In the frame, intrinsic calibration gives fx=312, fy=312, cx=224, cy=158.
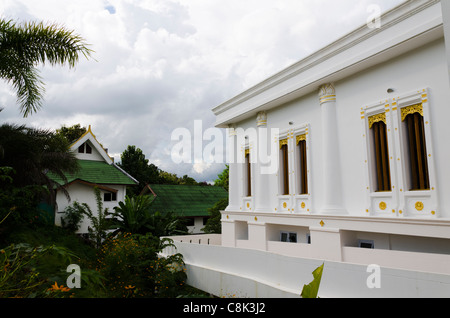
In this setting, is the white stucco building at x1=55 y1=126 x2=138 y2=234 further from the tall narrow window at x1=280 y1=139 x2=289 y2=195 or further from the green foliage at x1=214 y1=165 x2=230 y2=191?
the green foliage at x1=214 y1=165 x2=230 y2=191

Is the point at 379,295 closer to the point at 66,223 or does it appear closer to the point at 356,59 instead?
the point at 356,59

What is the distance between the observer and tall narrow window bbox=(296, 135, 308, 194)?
1058 centimetres

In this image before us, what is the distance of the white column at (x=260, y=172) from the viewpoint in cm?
1182

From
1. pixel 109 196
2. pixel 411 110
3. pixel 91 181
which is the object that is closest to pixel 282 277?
pixel 411 110

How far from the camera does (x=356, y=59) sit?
834cm

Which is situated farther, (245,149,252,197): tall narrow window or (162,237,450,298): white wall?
(245,149,252,197): tall narrow window

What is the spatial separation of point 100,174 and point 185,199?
24.0 ft

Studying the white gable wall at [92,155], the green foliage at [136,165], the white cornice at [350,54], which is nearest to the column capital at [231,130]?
the white cornice at [350,54]

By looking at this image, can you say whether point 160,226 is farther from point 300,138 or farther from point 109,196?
point 300,138

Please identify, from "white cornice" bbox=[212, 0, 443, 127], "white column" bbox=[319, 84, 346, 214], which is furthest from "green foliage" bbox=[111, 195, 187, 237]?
"white column" bbox=[319, 84, 346, 214]

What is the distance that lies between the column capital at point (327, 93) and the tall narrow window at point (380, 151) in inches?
56.5

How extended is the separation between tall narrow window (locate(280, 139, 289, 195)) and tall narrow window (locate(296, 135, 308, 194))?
665mm

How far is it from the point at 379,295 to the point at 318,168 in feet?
15.5
